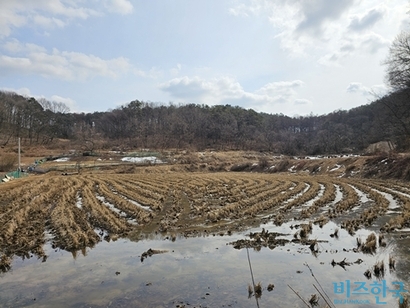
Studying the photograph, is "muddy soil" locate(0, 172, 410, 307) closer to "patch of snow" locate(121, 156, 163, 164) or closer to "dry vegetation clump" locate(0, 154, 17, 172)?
"dry vegetation clump" locate(0, 154, 17, 172)

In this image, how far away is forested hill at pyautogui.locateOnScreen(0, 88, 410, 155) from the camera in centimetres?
8344

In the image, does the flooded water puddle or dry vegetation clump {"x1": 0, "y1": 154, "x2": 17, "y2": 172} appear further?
dry vegetation clump {"x1": 0, "y1": 154, "x2": 17, "y2": 172}

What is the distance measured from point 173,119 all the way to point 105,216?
94.0 meters

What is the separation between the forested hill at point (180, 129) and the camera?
83.4 meters

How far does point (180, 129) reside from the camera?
10106 centimetres

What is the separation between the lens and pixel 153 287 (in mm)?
7461

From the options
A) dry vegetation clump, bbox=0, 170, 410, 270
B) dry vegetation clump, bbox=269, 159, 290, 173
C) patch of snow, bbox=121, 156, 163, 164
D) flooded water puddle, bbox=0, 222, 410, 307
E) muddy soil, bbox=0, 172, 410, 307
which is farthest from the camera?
patch of snow, bbox=121, 156, 163, 164

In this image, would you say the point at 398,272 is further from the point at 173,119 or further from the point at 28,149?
the point at 173,119

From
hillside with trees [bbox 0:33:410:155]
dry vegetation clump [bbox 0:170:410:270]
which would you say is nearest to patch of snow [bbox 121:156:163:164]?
hillside with trees [bbox 0:33:410:155]

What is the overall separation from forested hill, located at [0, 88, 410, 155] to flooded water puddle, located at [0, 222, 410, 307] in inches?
2607

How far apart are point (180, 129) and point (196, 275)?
9385 centimetres

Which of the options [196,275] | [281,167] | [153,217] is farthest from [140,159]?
[196,275]

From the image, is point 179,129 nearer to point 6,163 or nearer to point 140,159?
point 140,159

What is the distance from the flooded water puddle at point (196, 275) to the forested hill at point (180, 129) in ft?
217
